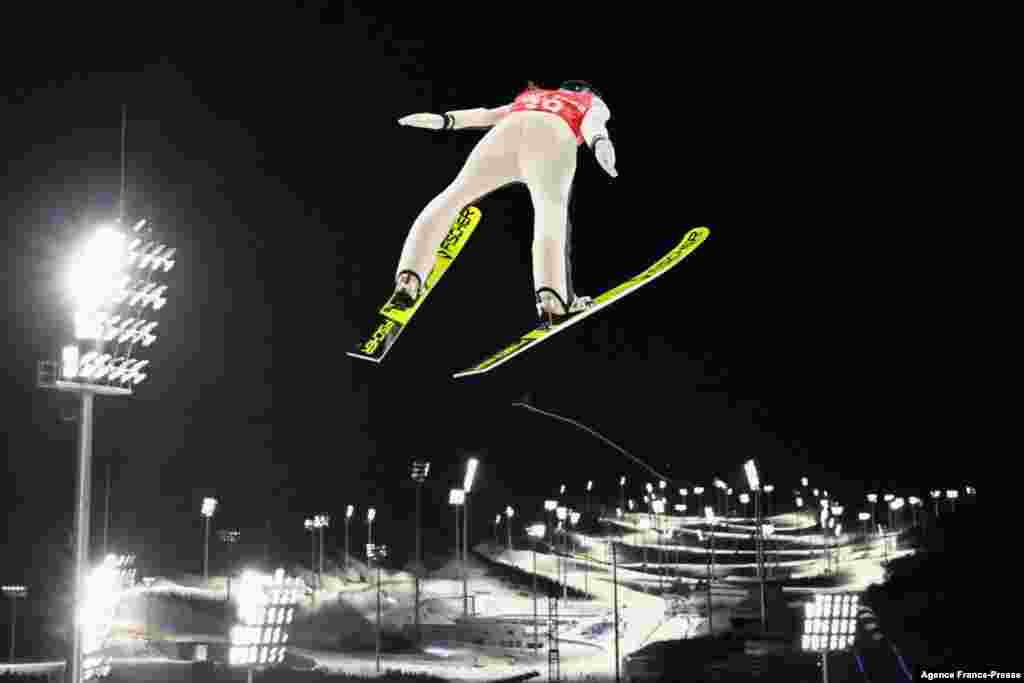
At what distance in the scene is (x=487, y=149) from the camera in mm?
11492

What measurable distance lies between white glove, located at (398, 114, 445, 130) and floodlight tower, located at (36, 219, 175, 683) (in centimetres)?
413

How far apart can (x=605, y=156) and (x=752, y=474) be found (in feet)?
28.9

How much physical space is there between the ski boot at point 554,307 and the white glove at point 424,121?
8.36 ft

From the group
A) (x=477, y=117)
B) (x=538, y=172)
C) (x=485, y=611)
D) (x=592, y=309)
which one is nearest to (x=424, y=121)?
(x=477, y=117)

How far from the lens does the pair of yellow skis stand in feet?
36.6

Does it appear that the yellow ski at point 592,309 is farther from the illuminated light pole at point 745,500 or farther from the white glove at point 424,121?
the illuminated light pole at point 745,500

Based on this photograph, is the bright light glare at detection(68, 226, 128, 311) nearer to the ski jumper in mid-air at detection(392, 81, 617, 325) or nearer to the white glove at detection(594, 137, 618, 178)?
the ski jumper in mid-air at detection(392, 81, 617, 325)

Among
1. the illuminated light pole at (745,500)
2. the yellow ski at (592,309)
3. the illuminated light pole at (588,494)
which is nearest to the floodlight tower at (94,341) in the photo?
the yellow ski at (592,309)

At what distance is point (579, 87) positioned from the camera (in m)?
11.6

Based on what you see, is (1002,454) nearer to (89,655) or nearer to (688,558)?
(688,558)

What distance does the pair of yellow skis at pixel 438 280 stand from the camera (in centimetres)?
1116

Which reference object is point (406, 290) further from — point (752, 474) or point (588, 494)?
point (588, 494)

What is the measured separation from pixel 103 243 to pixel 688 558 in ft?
337

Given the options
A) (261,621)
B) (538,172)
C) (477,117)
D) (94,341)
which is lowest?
(261,621)
